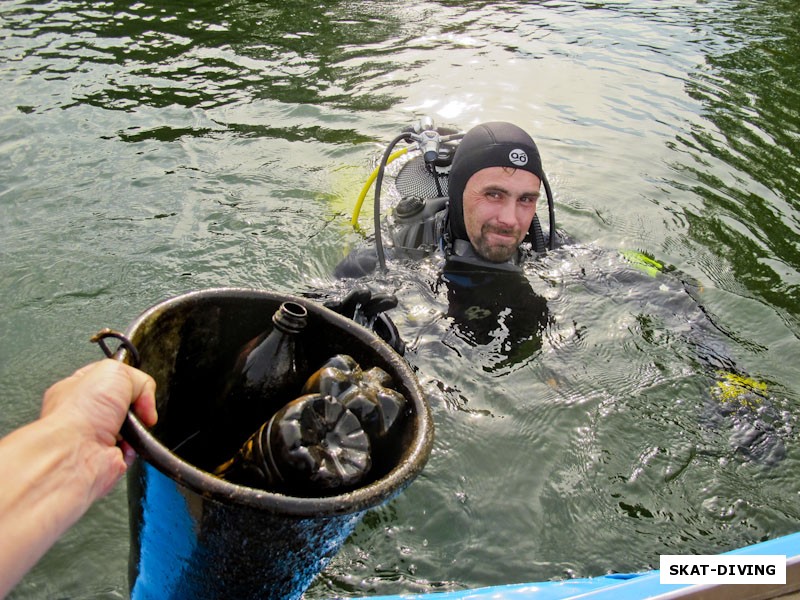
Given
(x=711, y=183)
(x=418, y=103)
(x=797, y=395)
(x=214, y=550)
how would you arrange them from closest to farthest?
(x=214, y=550) < (x=797, y=395) < (x=711, y=183) < (x=418, y=103)

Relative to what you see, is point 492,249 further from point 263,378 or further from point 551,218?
point 263,378

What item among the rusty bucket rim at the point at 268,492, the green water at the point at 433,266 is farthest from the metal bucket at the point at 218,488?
the green water at the point at 433,266

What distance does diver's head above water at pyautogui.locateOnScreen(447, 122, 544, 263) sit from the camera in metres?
4.21

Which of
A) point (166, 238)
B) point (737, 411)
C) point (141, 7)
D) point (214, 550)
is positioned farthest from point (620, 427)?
point (141, 7)

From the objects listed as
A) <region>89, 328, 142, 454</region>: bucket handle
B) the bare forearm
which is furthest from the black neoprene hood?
the bare forearm

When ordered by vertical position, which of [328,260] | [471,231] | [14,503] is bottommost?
[328,260]

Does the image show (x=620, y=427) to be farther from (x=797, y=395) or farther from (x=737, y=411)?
(x=797, y=395)

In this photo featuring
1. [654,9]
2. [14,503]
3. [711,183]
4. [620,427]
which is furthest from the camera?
[654,9]

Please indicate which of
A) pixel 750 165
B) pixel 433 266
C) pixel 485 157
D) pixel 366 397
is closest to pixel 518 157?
pixel 485 157

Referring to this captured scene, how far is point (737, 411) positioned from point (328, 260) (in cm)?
293

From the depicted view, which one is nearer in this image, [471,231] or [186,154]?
[471,231]

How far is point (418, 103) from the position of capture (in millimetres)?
7723

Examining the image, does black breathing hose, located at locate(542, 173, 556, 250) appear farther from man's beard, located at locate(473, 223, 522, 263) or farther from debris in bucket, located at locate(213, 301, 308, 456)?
debris in bucket, located at locate(213, 301, 308, 456)

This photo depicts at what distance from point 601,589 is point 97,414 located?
151 centimetres
